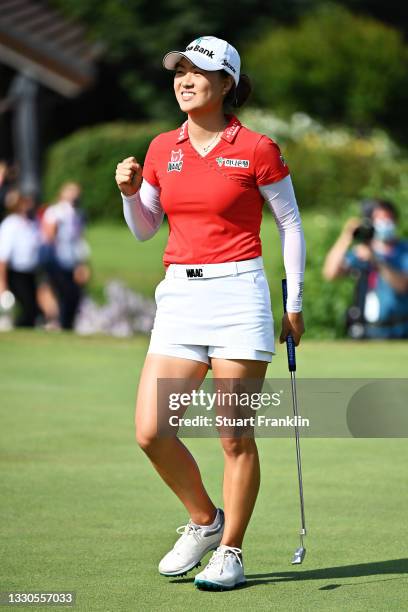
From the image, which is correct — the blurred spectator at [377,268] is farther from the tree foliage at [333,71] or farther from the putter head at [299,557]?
the tree foliage at [333,71]

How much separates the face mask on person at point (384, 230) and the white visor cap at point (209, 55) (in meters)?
8.23

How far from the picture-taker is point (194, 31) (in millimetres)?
41562

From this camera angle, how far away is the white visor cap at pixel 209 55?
5.96m

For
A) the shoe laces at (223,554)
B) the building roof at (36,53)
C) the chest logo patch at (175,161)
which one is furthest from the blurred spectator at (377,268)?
the building roof at (36,53)

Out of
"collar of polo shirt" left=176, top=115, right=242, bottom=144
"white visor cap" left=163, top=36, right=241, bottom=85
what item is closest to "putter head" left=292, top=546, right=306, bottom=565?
"collar of polo shirt" left=176, top=115, right=242, bottom=144

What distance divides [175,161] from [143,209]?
1.03 ft

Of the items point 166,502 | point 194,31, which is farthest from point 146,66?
point 166,502

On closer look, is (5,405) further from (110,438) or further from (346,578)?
(346,578)

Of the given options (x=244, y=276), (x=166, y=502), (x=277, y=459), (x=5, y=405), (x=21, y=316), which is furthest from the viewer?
(x=21, y=316)

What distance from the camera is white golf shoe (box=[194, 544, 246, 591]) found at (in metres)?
5.89

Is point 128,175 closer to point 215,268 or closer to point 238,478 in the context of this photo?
point 215,268

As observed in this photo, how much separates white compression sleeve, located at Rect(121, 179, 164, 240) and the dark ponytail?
47 cm

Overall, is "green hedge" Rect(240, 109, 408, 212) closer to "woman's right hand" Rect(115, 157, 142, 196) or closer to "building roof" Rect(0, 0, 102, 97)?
"building roof" Rect(0, 0, 102, 97)

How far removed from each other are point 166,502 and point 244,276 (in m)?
2.20
